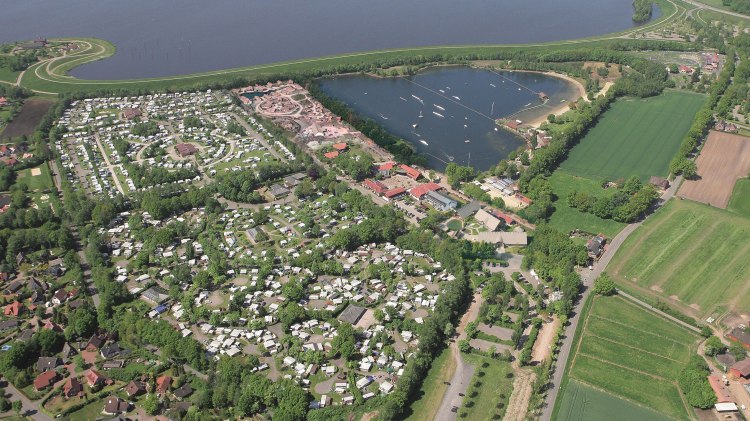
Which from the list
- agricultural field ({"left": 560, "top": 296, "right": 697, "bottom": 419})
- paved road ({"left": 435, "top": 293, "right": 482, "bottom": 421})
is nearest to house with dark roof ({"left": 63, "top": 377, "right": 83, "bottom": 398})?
paved road ({"left": 435, "top": 293, "right": 482, "bottom": 421})

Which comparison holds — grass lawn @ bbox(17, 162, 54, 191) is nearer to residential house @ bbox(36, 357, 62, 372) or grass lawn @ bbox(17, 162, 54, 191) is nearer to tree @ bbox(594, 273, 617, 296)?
residential house @ bbox(36, 357, 62, 372)

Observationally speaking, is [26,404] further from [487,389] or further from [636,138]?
[636,138]

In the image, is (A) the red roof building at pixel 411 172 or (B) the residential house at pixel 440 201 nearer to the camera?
(B) the residential house at pixel 440 201

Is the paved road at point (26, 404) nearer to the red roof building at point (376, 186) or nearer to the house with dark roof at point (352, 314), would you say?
the house with dark roof at point (352, 314)

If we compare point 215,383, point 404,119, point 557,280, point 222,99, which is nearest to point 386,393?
point 215,383

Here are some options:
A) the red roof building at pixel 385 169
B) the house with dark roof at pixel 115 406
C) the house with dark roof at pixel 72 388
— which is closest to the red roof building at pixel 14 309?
the house with dark roof at pixel 72 388

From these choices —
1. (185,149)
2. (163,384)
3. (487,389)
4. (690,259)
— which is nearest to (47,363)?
(163,384)
